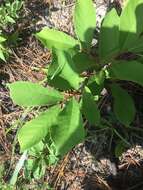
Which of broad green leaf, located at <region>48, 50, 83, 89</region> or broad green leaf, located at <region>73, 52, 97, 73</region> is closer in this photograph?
broad green leaf, located at <region>48, 50, 83, 89</region>

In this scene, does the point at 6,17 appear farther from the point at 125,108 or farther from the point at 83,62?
the point at 125,108

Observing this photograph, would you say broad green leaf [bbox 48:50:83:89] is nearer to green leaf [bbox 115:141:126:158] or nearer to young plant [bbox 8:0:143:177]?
young plant [bbox 8:0:143:177]

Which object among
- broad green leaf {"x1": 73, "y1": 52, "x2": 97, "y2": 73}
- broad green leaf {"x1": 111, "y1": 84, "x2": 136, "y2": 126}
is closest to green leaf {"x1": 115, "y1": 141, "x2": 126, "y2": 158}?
broad green leaf {"x1": 111, "y1": 84, "x2": 136, "y2": 126}

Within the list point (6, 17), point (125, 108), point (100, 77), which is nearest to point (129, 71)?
point (100, 77)

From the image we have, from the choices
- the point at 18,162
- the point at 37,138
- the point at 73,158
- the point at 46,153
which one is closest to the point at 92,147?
the point at 73,158

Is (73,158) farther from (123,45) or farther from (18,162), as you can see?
(123,45)
